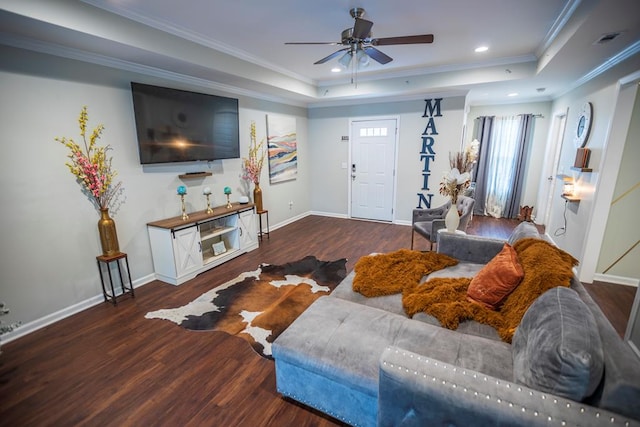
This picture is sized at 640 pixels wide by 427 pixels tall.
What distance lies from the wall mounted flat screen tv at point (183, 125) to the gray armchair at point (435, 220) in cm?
292

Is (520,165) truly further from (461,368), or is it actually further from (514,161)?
(461,368)

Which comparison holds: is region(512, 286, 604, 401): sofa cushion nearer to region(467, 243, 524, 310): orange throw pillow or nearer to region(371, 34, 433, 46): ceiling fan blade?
region(467, 243, 524, 310): orange throw pillow

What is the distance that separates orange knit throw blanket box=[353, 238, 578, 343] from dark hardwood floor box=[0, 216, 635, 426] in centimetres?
94

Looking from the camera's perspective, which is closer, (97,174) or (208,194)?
(97,174)

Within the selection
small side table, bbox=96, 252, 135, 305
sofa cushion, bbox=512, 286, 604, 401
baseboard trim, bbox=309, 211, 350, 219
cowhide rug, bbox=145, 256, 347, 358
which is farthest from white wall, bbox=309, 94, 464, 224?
small side table, bbox=96, 252, 135, 305

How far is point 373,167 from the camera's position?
19.2ft

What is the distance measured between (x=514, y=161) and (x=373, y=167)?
2.99 metres

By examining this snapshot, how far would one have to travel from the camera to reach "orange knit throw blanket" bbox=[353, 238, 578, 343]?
5.60 feet

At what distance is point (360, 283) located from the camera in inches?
92.8

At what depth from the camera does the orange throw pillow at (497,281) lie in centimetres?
192

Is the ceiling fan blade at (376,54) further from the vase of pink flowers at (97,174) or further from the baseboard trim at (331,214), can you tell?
the baseboard trim at (331,214)

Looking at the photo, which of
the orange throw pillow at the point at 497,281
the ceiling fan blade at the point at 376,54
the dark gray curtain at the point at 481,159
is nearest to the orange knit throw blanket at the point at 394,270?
the orange throw pillow at the point at 497,281

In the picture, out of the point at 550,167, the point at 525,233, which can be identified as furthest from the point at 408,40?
the point at 550,167

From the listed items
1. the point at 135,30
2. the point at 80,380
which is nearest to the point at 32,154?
the point at 135,30
